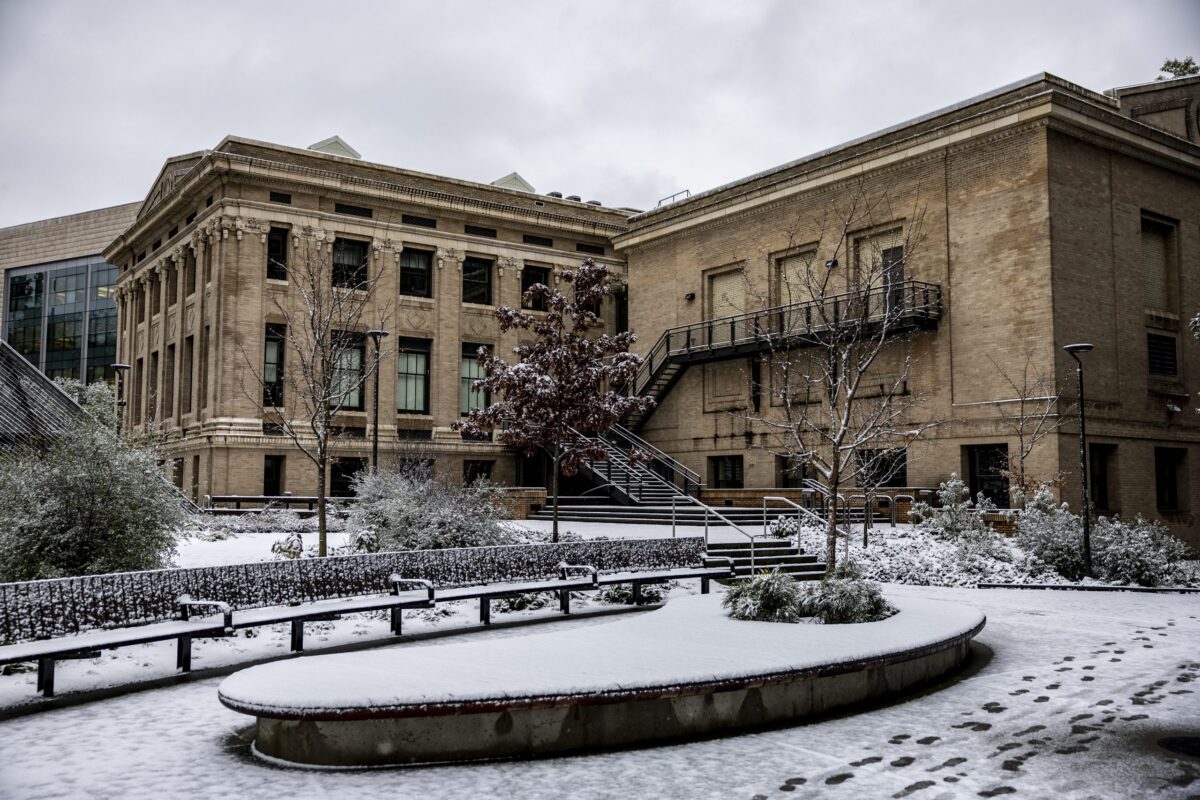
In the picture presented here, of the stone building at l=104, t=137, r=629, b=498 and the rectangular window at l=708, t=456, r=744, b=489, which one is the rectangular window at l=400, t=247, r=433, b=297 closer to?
the stone building at l=104, t=137, r=629, b=498

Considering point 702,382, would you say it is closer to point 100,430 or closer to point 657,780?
point 100,430

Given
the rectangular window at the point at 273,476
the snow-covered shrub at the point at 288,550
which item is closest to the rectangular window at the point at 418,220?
the rectangular window at the point at 273,476

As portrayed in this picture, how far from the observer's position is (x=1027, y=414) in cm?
2309

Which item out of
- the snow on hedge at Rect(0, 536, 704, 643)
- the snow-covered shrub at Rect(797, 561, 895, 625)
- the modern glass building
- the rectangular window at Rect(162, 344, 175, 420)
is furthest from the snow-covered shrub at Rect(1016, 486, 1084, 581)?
the modern glass building

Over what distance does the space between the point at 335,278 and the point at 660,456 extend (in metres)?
13.4

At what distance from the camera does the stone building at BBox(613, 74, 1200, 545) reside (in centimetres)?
2369

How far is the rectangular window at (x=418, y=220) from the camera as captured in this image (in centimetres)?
3663

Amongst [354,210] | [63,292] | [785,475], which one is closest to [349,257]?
[354,210]

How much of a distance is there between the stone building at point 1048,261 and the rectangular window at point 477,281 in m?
13.5

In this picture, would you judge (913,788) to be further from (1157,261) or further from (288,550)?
(1157,261)

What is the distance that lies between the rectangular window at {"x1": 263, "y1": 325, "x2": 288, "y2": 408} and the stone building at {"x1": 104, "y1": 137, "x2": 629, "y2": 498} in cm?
7

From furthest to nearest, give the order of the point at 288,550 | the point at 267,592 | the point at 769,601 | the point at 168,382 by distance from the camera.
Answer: the point at 168,382, the point at 288,550, the point at 267,592, the point at 769,601

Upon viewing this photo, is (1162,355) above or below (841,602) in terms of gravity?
above

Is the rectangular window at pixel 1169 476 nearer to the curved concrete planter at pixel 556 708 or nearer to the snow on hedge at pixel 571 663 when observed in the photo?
the snow on hedge at pixel 571 663
